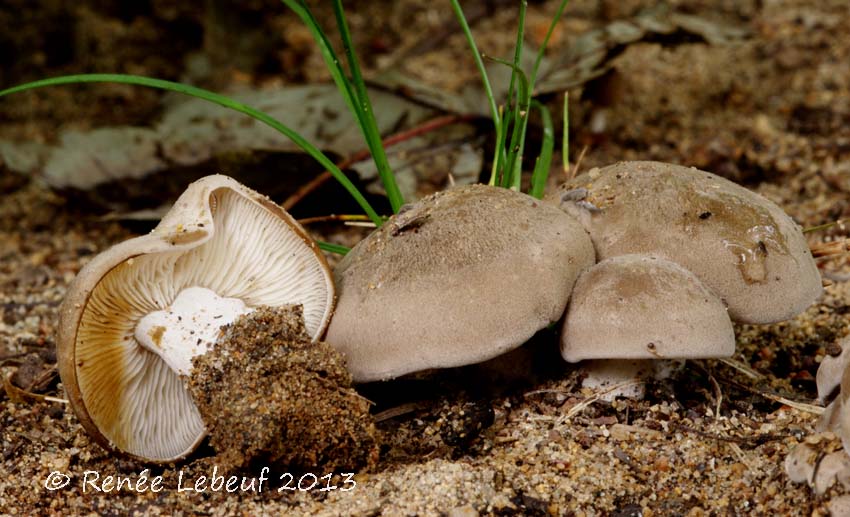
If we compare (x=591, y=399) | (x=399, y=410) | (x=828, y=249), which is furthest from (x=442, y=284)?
(x=828, y=249)

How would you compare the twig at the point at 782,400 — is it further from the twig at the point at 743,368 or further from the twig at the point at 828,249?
the twig at the point at 828,249

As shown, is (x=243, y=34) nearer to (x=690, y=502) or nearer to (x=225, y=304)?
(x=225, y=304)

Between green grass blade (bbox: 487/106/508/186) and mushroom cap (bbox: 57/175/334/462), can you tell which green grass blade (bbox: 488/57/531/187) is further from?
mushroom cap (bbox: 57/175/334/462)

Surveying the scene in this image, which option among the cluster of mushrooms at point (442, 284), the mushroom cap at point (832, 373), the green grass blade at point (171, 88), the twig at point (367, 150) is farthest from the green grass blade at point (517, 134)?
the mushroom cap at point (832, 373)

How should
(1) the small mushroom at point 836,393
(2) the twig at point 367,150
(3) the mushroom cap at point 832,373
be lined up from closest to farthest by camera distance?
(1) the small mushroom at point 836,393, (3) the mushroom cap at point 832,373, (2) the twig at point 367,150

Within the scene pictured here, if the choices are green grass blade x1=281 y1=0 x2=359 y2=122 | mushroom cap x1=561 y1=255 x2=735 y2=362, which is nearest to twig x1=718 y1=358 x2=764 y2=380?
mushroom cap x1=561 y1=255 x2=735 y2=362

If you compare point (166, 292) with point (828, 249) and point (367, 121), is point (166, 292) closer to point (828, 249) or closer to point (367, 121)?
point (367, 121)
